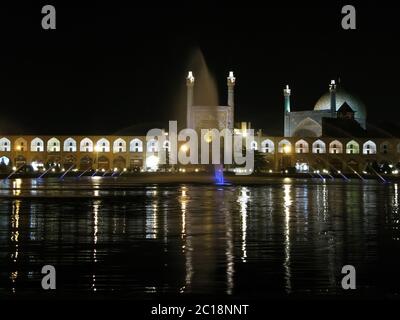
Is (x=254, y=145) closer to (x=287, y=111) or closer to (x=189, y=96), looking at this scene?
(x=287, y=111)

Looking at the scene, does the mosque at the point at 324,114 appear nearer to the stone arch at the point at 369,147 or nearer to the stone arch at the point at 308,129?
the stone arch at the point at 308,129

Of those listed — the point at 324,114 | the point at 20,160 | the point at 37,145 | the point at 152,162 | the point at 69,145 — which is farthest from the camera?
the point at 324,114

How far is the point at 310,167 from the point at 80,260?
73.9 metres

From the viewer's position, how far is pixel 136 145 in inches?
3354

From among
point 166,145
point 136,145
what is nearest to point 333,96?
point 166,145

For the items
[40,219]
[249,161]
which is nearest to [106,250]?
[40,219]

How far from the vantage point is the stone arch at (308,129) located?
87.6 m

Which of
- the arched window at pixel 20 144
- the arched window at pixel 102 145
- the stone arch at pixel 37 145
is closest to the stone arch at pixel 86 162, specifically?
the arched window at pixel 102 145

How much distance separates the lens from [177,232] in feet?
45.9

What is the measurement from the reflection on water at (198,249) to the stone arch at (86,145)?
212ft

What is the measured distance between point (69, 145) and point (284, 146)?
968 inches

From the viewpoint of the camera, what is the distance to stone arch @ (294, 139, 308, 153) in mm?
85688

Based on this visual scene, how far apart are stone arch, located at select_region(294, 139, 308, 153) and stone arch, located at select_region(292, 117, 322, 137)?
114 inches
